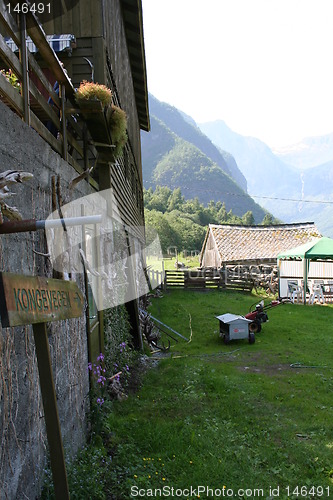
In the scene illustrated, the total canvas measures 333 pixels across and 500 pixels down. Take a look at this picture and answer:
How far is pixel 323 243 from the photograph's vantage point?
64.3ft

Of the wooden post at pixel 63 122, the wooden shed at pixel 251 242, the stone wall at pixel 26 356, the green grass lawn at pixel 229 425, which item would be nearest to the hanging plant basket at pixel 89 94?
the wooden post at pixel 63 122

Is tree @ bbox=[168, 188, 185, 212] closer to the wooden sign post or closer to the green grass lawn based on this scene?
the green grass lawn

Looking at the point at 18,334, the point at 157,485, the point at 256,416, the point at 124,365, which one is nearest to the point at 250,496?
the point at 157,485

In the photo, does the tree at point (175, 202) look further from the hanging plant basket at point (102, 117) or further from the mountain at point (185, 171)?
the hanging plant basket at point (102, 117)

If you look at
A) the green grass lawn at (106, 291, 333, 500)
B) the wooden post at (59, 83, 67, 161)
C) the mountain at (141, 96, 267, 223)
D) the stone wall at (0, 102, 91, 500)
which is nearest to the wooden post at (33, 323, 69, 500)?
the stone wall at (0, 102, 91, 500)

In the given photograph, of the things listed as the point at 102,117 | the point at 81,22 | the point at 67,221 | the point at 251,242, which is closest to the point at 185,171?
the point at 251,242

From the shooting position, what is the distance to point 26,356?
2.88 metres

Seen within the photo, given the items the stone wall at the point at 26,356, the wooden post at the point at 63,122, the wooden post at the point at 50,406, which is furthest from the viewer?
the wooden post at the point at 63,122

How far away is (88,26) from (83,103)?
3.09 metres

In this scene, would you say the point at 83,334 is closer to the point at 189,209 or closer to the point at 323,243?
the point at 323,243

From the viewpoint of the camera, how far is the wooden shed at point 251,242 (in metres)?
29.1

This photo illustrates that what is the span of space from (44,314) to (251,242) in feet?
98.5

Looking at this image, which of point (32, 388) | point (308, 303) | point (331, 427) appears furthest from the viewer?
point (308, 303)

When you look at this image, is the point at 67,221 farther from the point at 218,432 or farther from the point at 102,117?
the point at 218,432
